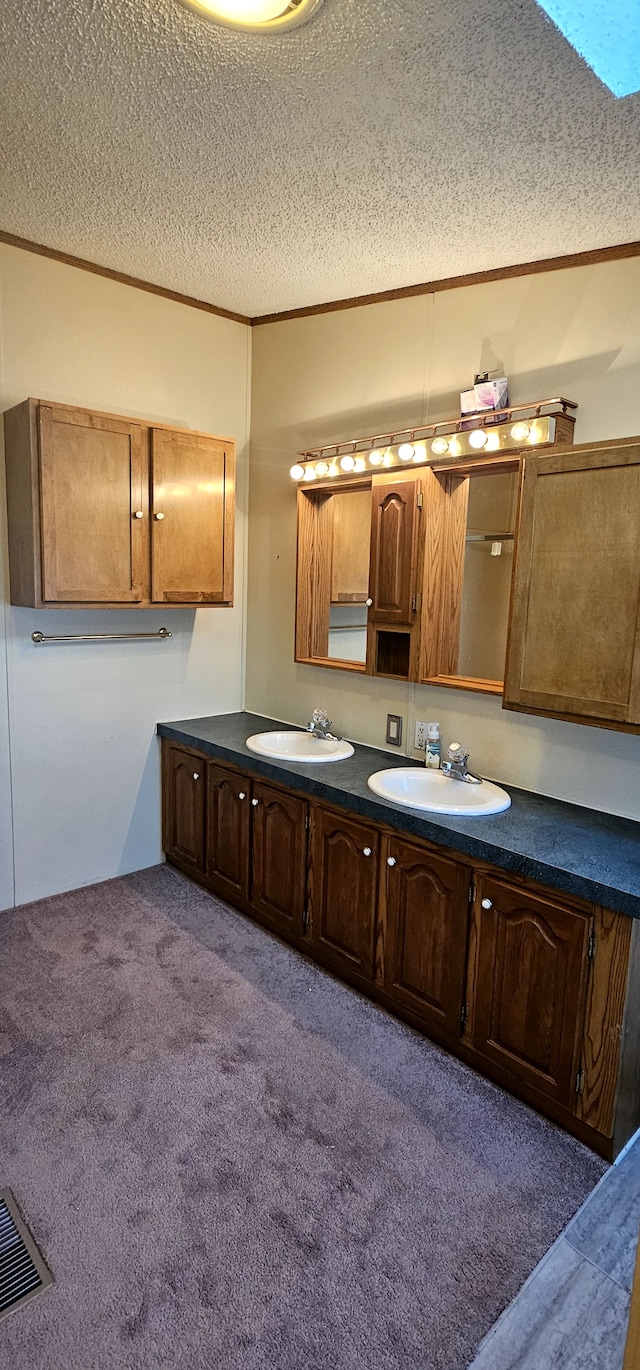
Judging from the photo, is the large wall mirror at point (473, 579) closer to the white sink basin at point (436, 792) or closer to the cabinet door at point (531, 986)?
the white sink basin at point (436, 792)

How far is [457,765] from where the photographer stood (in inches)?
99.3

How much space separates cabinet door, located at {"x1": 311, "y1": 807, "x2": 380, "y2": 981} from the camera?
2.41m

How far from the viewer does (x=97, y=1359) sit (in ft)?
4.31

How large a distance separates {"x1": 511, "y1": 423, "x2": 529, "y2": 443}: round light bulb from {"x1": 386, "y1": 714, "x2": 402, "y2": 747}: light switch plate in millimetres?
1182


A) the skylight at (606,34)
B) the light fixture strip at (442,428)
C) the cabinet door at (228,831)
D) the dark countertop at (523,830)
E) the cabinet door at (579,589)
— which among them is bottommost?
the cabinet door at (228,831)

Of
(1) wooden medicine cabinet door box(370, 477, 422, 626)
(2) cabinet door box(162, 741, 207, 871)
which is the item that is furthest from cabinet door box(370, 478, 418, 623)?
(2) cabinet door box(162, 741, 207, 871)

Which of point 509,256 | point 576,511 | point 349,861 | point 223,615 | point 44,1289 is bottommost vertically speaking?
point 44,1289

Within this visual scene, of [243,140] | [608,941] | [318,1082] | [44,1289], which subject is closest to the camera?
[44,1289]

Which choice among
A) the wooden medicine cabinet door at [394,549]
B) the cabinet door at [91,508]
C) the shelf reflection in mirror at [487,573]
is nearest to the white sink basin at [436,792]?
the shelf reflection in mirror at [487,573]

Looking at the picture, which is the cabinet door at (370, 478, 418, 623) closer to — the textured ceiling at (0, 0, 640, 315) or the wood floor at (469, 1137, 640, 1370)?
the textured ceiling at (0, 0, 640, 315)

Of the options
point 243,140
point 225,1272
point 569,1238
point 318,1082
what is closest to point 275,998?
point 318,1082

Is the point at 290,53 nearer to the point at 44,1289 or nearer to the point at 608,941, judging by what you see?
the point at 608,941

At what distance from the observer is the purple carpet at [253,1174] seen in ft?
4.54

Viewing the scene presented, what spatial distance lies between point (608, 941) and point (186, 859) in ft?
7.23
